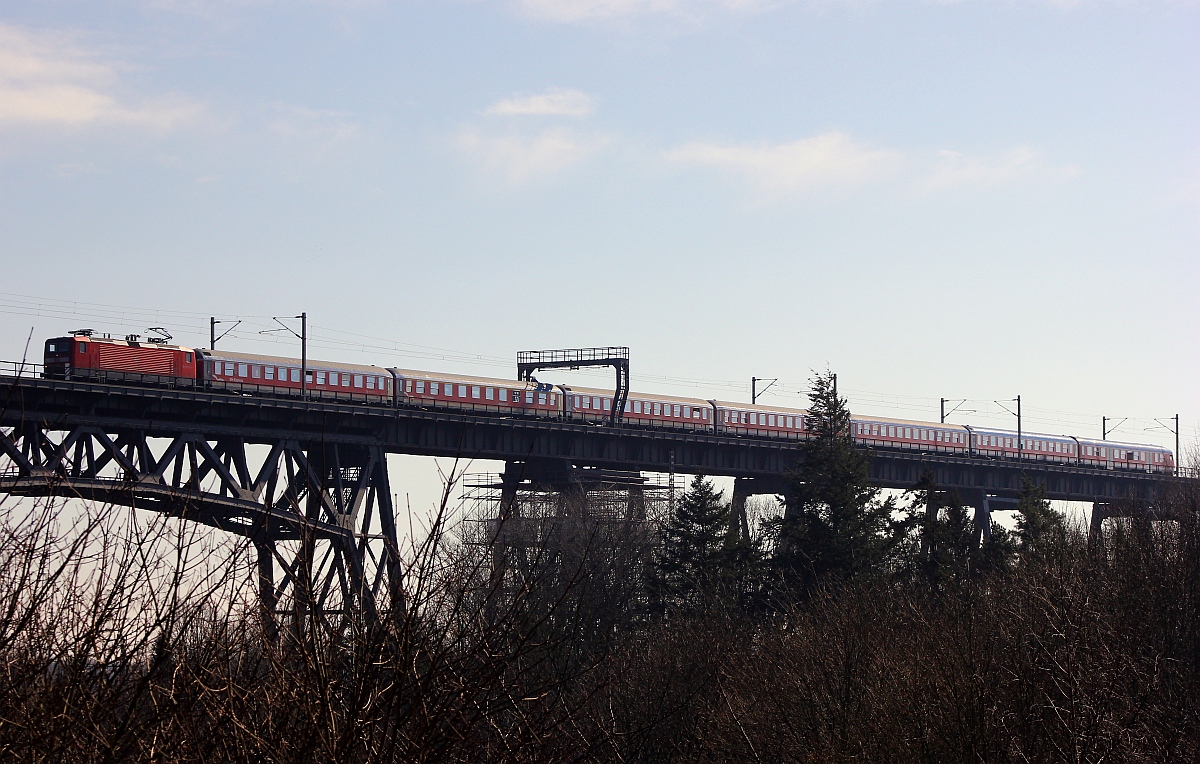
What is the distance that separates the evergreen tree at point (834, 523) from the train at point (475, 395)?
3342 mm

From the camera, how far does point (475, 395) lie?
68.0m

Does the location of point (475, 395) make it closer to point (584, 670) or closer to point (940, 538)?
point (940, 538)

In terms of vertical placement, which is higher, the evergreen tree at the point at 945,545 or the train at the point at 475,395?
the train at the point at 475,395

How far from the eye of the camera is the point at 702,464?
75938 millimetres

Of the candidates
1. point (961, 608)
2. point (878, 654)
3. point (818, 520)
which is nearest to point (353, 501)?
point (818, 520)

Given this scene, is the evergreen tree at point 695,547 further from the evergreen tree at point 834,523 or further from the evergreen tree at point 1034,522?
the evergreen tree at point 1034,522

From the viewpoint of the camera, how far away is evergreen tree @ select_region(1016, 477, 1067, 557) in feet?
192

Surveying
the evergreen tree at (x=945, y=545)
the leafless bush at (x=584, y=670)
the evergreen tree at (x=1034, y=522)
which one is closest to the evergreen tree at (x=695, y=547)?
the leafless bush at (x=584, y=670)

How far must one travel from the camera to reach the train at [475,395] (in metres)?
54.9

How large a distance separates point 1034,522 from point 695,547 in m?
16.2

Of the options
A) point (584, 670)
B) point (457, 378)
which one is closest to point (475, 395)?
point (457, 378)

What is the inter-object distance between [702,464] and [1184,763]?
53.4m

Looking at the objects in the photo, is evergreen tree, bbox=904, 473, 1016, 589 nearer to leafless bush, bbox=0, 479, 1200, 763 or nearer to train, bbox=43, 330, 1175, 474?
leafless bush, bbox=0, 479, 1200, 763

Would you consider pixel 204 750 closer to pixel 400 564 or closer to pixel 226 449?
pixel 400 564
